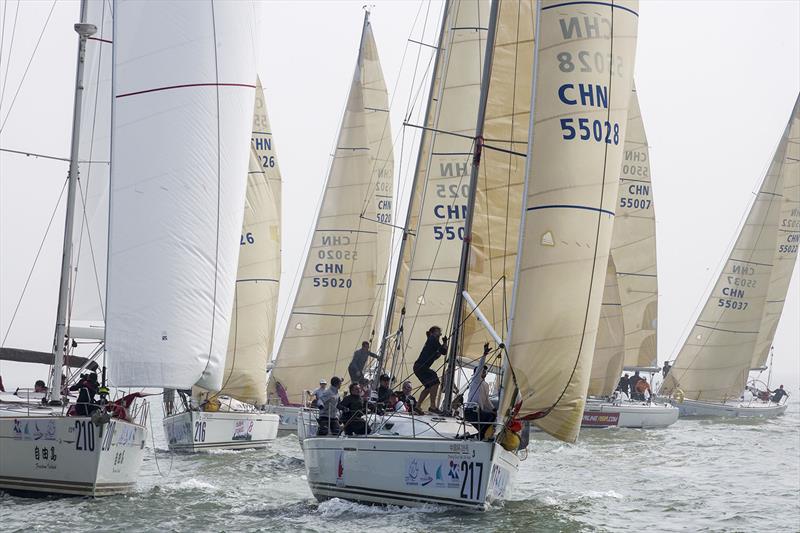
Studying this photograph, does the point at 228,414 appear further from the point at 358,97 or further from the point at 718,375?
the point at 718,375

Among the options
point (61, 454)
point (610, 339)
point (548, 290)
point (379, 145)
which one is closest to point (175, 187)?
point (61, 454)

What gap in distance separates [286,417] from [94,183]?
42.5ft

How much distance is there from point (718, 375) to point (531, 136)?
89.6 feet

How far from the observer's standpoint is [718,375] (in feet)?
135


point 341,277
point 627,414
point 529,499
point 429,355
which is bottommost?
point 529,499

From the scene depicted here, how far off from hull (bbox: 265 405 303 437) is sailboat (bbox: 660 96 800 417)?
15.0m

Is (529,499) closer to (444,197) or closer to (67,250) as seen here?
(444,197)

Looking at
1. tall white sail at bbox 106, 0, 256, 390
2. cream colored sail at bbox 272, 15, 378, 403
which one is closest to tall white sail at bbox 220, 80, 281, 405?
cream colored sail at bbox 272, 15, 378, 403

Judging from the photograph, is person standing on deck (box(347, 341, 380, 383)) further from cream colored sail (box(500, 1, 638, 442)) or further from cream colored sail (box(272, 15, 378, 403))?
cream colored sail (box(272, 15, 378, 403))

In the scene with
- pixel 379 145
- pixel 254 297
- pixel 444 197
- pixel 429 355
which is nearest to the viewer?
pixel 429 355

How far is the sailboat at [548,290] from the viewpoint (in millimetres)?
15086

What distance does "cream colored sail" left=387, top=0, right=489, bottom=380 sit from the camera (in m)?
21.4

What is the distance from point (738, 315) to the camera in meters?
40.8

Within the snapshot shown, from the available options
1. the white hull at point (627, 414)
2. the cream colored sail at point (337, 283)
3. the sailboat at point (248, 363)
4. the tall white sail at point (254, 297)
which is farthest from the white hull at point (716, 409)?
the sailboat at point (248, 363)
